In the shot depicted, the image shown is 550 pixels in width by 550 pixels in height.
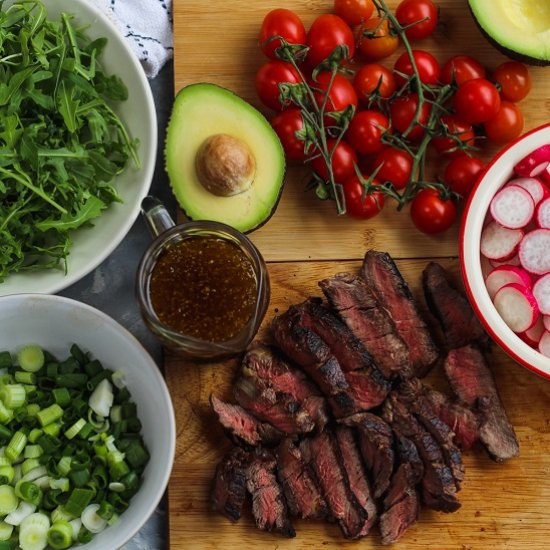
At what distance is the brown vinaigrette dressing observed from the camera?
7.13 ft

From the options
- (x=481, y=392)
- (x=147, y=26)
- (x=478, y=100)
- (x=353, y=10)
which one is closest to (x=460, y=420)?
(x=481, y=392)

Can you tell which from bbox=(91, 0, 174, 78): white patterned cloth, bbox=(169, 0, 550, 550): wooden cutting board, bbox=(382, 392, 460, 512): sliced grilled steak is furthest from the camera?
bbox=(91, 0, 174, 78): white patterned cloth

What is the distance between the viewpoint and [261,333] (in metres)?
2.44

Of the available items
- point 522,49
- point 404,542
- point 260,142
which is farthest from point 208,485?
point 522,49

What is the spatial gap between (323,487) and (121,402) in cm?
65

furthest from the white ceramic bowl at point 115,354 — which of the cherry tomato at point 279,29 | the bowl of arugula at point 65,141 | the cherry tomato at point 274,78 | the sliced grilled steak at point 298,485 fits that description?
the cherry tomato at point 279,29

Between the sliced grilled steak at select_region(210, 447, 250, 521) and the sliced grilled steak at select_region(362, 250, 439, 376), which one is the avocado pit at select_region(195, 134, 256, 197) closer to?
the sliced grilled steak at select_region(362, 250, 439, 376)

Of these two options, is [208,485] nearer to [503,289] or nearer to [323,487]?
[323,487]

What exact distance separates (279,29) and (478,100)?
2.09 feet

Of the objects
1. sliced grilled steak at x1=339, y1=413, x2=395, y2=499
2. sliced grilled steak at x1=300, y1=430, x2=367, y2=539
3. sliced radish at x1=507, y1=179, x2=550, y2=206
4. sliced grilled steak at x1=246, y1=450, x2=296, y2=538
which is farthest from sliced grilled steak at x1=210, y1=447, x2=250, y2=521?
sliced radish at x1=507, y1=179, x2=550, y2=206

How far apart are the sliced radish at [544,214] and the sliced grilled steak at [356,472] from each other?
0.83 meters

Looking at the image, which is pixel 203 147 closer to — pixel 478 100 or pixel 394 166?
pixel 394 166

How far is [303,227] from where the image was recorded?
8.13 feet

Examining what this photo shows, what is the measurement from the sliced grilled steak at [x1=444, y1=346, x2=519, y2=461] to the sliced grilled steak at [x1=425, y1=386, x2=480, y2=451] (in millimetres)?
31
